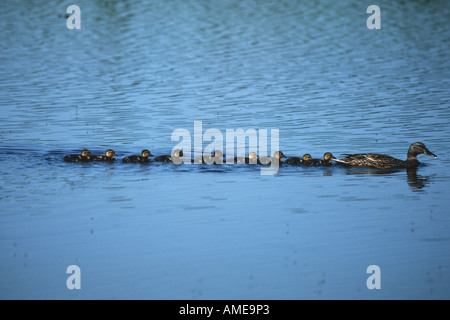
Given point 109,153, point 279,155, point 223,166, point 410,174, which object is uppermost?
point 109,153

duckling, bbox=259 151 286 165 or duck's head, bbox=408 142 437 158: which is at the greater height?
duck's head, bbox=408 142 437 158

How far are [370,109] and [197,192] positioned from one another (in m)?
10.1

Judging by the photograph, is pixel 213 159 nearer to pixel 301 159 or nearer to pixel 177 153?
pixel 177 153

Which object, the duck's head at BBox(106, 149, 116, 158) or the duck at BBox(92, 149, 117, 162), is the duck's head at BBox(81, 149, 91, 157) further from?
the duck's head at BBox(106, 149, 116, 158)

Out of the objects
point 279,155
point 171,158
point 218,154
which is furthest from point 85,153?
point 279,155

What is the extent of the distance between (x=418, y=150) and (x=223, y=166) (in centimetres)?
453

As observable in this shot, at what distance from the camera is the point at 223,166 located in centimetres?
1773

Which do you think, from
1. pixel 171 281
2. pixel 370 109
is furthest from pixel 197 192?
pixel 370 109

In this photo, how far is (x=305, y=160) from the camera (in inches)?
701

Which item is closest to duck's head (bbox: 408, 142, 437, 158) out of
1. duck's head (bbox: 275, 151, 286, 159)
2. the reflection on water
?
the reflection on water

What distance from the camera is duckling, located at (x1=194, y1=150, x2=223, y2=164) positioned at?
18000mm

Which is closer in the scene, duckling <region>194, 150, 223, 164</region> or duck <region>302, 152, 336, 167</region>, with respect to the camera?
duck <region>302, 152, 336, 167</region>

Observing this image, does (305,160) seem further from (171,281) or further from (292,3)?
(292,3)

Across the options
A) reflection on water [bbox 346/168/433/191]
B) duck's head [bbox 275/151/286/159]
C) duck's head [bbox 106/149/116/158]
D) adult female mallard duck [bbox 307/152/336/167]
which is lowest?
reflection on water [bbox 346/168/433/191]
